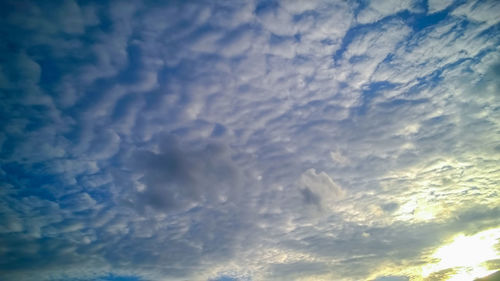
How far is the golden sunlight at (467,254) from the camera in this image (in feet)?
123

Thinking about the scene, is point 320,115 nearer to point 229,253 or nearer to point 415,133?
point 415,133

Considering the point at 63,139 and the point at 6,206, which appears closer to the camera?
the point at 63,139

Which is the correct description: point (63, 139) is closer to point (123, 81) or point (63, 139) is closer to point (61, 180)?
point (61, 180)

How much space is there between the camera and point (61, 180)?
762 inches

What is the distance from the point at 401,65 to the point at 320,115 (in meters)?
5.84

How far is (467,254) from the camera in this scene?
41938 millimetres

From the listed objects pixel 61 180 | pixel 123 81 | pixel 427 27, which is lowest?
pixel 61 180

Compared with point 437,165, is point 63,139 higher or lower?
higher

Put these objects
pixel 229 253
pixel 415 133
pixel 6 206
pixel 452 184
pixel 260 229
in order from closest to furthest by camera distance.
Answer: pixel 415 133 → pixel 6 206 → pixel 452 184 → pixel 260 229 → pixel 229 253

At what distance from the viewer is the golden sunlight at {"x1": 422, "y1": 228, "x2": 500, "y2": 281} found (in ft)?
123

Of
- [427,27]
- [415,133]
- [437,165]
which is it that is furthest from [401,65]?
[437,165]

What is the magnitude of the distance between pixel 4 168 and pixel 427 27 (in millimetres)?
30231

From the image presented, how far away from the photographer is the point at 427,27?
12859mm

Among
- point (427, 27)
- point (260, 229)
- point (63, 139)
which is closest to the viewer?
point (427, 27)
